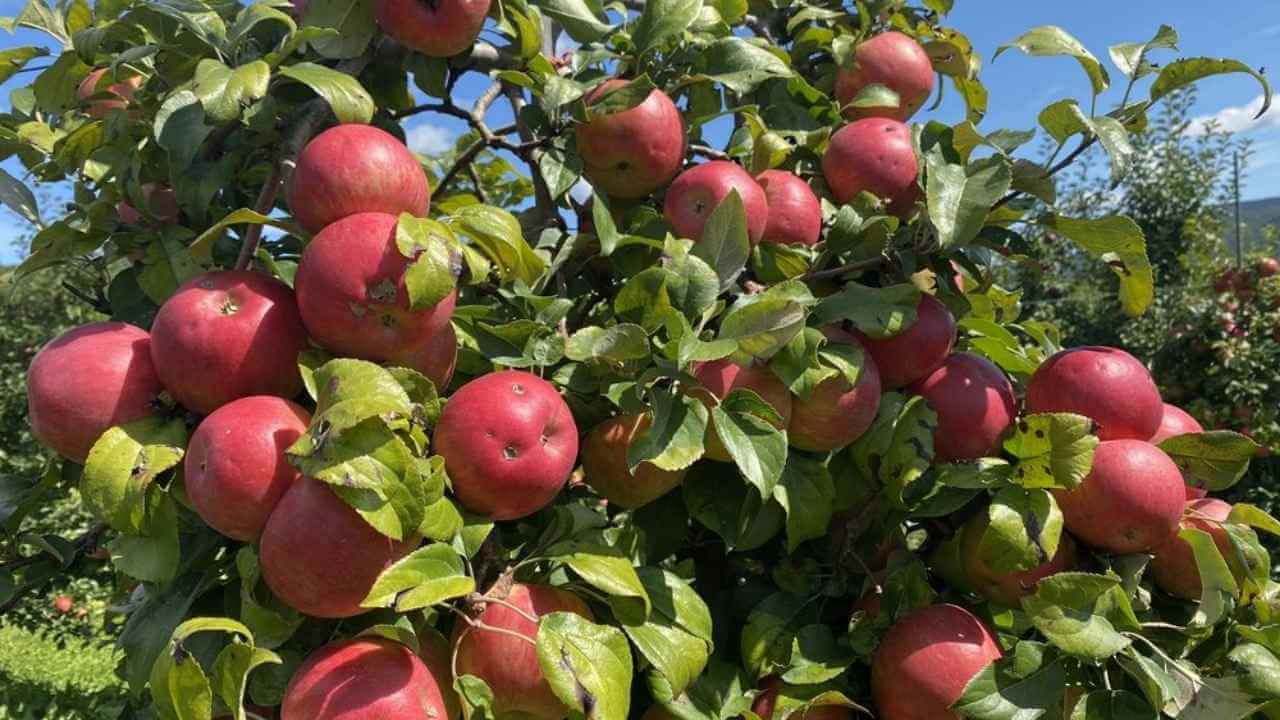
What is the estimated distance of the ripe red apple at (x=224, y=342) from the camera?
86 cm

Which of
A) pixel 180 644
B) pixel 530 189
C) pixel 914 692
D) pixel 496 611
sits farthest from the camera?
pixel 530 189

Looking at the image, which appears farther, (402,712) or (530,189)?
(530,189)

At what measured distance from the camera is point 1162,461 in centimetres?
109

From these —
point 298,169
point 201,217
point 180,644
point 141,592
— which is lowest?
point 141,592

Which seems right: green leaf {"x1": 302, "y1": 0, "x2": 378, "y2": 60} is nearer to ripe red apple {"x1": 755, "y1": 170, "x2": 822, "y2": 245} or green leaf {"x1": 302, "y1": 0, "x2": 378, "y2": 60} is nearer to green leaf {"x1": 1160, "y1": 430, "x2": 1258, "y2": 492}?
ripe red apple {"x1": 755, "y1": 170, "x2": 822, "y2": 245}

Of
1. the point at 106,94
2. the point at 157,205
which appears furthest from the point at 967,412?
the point at 106,94

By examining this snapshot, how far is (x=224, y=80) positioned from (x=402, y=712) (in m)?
0.64

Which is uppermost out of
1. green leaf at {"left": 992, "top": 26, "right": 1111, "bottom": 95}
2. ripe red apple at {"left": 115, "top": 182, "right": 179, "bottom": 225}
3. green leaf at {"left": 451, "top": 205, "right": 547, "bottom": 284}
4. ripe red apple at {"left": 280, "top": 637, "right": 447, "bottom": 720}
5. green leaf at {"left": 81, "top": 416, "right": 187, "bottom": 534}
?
green leaf at {"left": 992, "top": 26, "right": 1111, "bottom": 95}

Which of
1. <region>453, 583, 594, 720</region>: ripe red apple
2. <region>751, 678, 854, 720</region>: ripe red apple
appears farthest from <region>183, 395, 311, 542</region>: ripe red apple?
<region>751, 678, 854, 720</region>: ripe red apple

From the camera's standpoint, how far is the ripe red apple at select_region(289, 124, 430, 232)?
91 centimetres

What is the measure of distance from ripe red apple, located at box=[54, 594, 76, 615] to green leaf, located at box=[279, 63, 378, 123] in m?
4.15

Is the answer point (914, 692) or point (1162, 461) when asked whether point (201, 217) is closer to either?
point (914, 692)

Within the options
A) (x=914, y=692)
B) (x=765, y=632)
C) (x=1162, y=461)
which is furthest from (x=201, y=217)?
(x=1162, y=461)

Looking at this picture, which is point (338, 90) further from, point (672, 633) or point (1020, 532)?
point (1020, 532)
